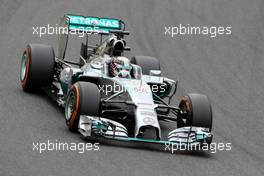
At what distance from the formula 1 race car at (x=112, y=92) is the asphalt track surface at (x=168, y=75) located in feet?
0.95

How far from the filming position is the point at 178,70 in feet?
68.2

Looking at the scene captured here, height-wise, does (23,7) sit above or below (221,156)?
above

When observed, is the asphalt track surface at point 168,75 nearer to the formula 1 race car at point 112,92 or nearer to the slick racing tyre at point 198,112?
the formula 1 race car at point 112,92

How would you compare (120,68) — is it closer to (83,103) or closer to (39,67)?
(83,103)

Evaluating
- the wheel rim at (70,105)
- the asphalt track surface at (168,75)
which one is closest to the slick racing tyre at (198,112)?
the asphalt track surface at (168,75)

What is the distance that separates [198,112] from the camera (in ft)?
47.3

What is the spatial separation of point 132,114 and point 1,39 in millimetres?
8376

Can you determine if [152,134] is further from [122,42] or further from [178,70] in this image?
[178,70]

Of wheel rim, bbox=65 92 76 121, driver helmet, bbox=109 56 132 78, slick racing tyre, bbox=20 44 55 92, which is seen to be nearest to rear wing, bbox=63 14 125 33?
slick racing tyre, bbox=20 44 55 92

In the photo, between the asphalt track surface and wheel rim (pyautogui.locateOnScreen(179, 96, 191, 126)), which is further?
wheel rim (pyautogui.locateOnScreen(179, 96, 191, 126))

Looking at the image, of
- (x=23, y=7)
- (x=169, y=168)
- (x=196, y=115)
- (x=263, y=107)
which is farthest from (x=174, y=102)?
(x=23, y=7)

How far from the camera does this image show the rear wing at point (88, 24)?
16922 millimetres

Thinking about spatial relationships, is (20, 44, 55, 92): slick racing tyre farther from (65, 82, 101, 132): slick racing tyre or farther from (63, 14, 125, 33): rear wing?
(65, 82, 101, 132): slick racing tyre

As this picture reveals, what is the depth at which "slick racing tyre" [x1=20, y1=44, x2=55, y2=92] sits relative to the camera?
651 inches
